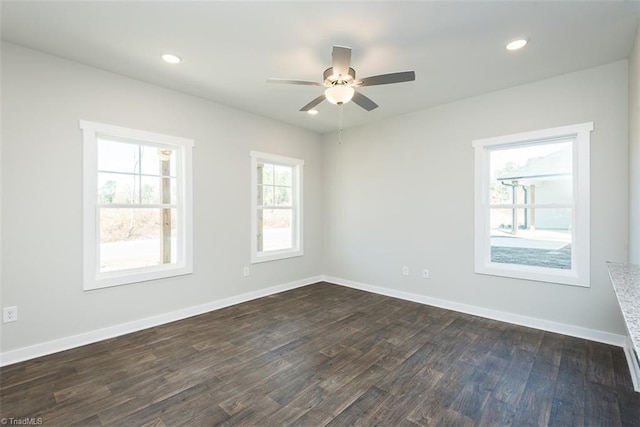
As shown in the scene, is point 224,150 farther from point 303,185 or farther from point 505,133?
point 505,133

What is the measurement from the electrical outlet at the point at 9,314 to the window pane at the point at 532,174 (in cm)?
523

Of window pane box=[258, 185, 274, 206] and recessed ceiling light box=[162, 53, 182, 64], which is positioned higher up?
recessed ceiling light box=[162, 53, 182, 64]

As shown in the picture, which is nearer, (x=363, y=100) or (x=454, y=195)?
(x=363, y=100)

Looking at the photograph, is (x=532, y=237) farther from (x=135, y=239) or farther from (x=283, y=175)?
(x=135, y=239)

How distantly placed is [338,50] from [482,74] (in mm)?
1941

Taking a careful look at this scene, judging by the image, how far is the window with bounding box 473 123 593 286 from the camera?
10.5 ft

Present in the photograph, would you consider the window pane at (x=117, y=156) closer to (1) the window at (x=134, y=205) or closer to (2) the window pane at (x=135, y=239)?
(1) the window at (x=134, y=205)

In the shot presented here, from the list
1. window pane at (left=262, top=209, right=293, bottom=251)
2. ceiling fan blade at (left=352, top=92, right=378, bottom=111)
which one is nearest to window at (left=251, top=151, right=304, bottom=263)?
window pane at (left=262, top=209, right=293, bottom=251)

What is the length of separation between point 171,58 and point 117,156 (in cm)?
130

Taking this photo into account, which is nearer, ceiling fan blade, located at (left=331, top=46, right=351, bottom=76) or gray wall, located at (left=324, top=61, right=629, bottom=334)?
ceiling fan blade, located at (left=331, top=46, right=351, bottom=76)

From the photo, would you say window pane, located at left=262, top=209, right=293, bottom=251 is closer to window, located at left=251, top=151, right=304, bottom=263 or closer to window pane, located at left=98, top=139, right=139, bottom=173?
window, located at left=251, top=151, right=304, bottom=263

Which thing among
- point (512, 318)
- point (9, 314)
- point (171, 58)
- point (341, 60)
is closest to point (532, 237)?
point (512, 318)

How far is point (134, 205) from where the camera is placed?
11.3ft

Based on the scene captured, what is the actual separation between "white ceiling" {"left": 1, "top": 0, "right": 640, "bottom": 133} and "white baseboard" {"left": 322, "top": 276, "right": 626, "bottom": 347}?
277cm
